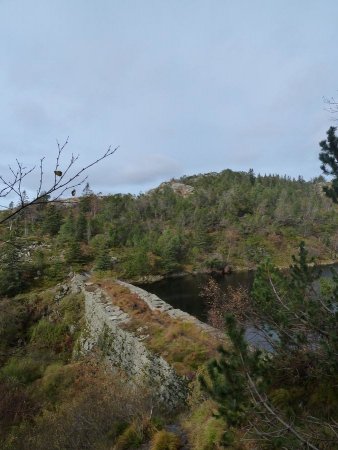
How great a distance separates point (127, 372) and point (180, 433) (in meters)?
6.20

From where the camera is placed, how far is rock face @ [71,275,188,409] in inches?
491

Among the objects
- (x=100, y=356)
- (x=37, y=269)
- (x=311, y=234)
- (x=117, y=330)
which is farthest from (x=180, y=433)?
(x=311, y=234)

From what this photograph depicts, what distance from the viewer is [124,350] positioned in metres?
16.4

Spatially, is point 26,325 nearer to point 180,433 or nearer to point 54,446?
point 54,446

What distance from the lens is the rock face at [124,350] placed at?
491 inches

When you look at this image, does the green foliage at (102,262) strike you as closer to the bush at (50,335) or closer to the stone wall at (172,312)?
the bush at (50,335)

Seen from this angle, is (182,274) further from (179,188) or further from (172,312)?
(179,188)

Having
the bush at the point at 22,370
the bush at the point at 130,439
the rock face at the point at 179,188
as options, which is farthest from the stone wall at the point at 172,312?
the rock face at the point at 179,188

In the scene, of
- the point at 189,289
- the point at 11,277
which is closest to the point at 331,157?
the point at 11,277

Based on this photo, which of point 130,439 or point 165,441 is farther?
point 130,439

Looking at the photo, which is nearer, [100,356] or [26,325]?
[100,356]

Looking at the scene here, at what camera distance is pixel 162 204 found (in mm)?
118438

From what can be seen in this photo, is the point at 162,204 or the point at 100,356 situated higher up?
the point at 162,204

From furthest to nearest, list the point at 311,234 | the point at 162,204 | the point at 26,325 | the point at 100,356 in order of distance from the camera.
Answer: the point at 162,204, the point at 311,234, the point at 26,325, the point at 100,356
